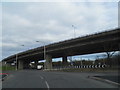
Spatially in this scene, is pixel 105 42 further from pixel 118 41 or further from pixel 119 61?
pixel 119 61

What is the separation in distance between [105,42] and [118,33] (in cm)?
519

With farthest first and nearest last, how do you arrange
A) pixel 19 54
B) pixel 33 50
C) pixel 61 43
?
pixel 19 54, pixel 33 50, pixel 61 43

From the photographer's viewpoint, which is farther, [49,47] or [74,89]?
[49,47]

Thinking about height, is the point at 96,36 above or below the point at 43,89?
above

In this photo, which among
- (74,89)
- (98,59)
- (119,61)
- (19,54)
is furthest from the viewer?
(19,54)

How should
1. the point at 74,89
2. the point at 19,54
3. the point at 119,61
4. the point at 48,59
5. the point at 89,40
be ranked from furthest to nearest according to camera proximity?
the point at 19,54, the point at 48,59, the point at 89,40, the point at 119,61, the point at 74,89

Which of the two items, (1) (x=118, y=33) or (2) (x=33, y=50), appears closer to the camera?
(1) (x=118, y=33)

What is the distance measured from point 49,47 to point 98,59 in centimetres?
2261

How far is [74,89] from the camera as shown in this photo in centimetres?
1245

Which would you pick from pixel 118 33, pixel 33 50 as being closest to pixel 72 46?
pixel 118 33

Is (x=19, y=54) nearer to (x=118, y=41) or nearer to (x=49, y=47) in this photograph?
(x=49, y=47)

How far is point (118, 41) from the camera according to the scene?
1971 inches

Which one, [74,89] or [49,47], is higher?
[49,47]

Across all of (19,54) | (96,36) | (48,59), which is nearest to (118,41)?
(96,36)
